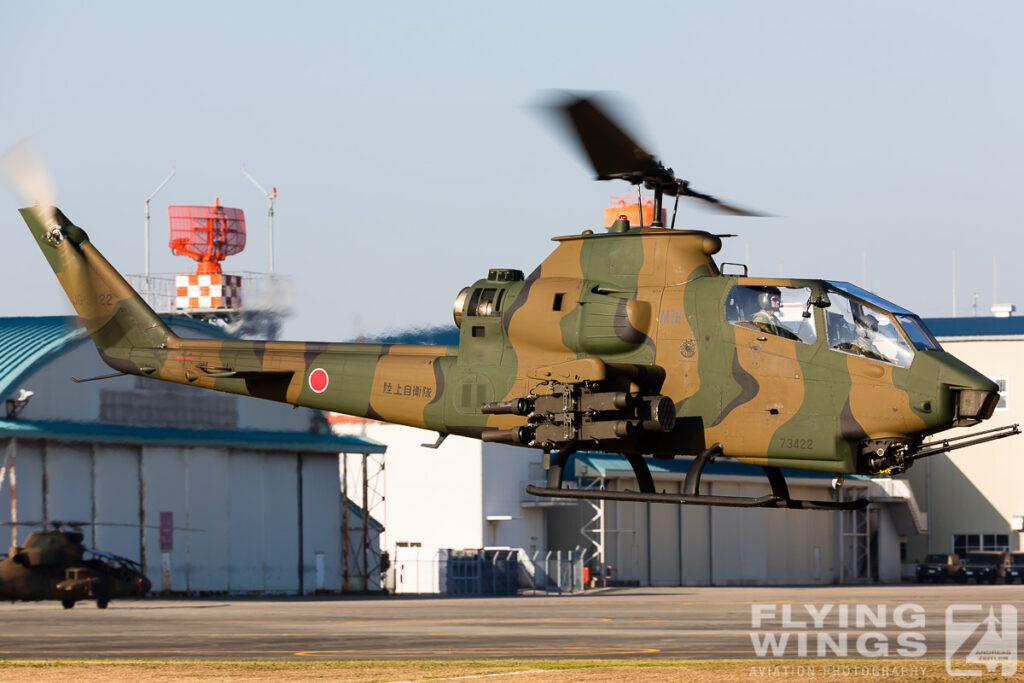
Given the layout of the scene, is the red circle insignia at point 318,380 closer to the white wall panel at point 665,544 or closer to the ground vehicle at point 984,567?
the white wall panel at point 665,544

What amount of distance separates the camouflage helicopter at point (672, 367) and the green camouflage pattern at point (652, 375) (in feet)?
0.06

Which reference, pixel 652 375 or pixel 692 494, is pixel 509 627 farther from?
pixel 692 494

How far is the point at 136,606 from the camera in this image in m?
43.0

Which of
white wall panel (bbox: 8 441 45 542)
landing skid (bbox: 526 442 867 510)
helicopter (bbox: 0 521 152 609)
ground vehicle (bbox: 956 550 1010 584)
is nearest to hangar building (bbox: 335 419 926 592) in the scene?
ground vehicle (bbox: 956 550 1010 584)

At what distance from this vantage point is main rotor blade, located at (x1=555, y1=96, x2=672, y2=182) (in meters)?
16.3

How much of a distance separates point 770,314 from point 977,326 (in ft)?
226

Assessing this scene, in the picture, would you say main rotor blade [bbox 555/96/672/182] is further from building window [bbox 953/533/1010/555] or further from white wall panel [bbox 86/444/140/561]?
building window [bbox 953/533/1010/555]

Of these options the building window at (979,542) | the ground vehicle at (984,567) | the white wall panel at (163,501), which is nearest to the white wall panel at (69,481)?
the white wall panel at (163,501)

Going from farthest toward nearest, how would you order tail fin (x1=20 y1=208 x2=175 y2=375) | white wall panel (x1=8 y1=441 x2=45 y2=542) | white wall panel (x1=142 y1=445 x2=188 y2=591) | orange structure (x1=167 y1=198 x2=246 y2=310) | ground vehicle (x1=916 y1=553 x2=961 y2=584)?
1. orange structure (x1=167 y1=198 x2=246 y2=310)
2. ground vehicle (x1=916 y1=553 x2=961 y2=584)
3. white wall panel (x1=142 y1=445 x2=188 y2=591)
4. white wall panel (x1=8 y1=441 x2=45 y2=542)
5. tail fin (x1=20 y1=208 x2=175 y2=375)

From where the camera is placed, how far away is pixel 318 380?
21.9m

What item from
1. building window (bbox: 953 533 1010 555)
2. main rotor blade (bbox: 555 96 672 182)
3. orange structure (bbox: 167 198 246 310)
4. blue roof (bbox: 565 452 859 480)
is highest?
orange structure (bbox: 167 198 246 310)

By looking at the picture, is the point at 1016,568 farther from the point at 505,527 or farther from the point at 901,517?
the point at 505,527

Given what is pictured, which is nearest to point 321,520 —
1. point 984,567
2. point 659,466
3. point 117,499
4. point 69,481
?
point 117,499

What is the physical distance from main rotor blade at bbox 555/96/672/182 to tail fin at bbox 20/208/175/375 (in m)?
9.44
